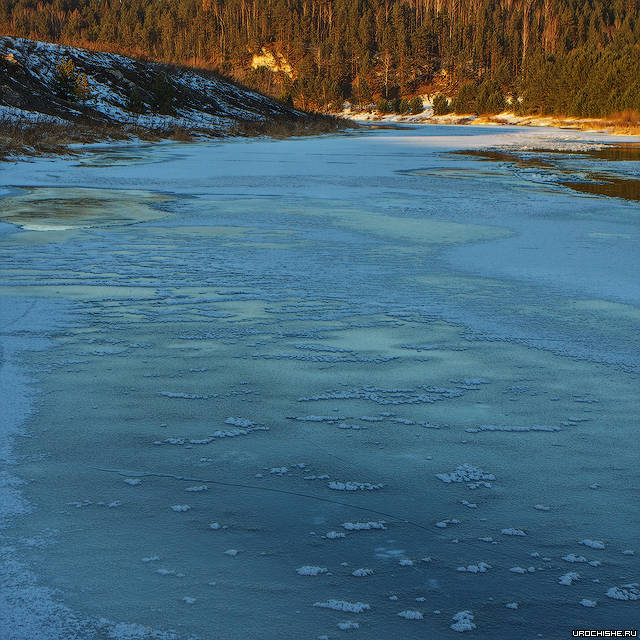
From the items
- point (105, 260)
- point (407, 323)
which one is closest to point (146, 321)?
point (407, 323)

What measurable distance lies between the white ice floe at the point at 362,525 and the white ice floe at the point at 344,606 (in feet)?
1.39

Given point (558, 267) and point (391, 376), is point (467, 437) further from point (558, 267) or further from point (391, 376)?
point (558, 267)

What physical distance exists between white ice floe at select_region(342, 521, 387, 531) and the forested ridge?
107 metres

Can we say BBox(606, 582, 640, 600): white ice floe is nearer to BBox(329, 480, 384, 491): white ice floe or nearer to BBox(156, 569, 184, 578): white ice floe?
BBox(329, 480, 384, 491): white ice floe

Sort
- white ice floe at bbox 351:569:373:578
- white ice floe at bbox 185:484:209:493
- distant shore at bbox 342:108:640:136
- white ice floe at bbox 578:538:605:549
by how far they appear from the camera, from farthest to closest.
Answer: distant shore at bbox 342:108:640:136, white ice floe at bbox 185:484:209:493, white ice floe at bbox 578:538:605:549, white ice floe at bbox 351:569:373:578

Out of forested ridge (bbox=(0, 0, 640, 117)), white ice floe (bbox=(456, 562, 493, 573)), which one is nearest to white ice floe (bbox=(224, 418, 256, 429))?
white ice floe (bbox=(456, 562, 493, 573))

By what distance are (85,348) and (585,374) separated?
276cm

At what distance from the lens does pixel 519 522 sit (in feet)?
8.54

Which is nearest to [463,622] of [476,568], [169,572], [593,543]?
[476,568]

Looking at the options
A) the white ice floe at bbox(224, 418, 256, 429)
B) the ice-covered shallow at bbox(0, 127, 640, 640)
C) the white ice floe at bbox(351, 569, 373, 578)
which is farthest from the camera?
the white ice floe at bbox(224, 418, 256, 429)

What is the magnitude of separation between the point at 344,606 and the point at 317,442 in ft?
3.84

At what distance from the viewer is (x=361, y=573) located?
2277 millimetres

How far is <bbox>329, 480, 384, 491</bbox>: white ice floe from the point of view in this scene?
9.31 ft

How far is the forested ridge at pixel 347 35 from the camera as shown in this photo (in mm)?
119500
